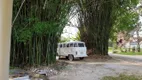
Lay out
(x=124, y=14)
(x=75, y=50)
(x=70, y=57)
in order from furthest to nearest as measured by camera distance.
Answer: (x=124, y=14)
(x=70, y=57)
(x=75, y=50)

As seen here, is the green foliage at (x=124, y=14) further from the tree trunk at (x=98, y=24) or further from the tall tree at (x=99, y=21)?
the tree trunk at (x=98, y=24)

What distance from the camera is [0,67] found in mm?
1710

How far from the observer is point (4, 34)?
1723 millimetres

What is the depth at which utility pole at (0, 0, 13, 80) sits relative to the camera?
67.3 inches

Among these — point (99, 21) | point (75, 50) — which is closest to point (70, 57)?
point (75, 50)

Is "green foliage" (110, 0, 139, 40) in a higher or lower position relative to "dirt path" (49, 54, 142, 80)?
higher

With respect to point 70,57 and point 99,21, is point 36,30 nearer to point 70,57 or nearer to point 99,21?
point 70,57

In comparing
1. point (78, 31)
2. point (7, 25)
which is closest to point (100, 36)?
point (78, 31)

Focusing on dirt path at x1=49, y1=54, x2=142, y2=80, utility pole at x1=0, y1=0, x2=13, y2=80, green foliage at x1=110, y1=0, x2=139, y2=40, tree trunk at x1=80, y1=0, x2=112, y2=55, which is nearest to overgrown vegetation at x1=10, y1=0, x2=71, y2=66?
dirt path at x1=49, y1=54, x2=142, y2=80

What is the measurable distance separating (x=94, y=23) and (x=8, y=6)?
8167 millimetres

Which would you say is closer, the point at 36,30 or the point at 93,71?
the point at 36,30

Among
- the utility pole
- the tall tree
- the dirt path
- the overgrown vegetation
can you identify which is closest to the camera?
the utility pole

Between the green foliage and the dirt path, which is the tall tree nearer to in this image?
the green foliage

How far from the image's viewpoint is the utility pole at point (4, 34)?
67.3 inches
